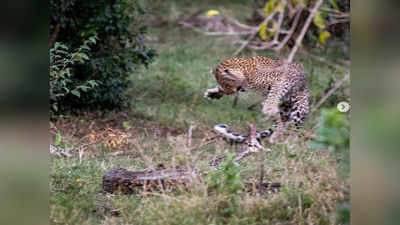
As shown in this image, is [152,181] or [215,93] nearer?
[152,181]

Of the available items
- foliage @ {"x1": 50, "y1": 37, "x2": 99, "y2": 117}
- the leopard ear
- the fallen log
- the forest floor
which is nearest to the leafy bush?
foliage @ {"x1": 50, "y1": 37, "x2": 99, "y2": 117}

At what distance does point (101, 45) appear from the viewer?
18.6 ft

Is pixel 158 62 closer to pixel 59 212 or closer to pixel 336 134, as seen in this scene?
pixel 59 212

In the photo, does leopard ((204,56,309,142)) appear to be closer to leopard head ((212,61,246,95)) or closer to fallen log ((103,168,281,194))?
leopard head ((212,61,246,95))

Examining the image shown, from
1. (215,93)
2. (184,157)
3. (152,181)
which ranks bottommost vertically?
(152,181)

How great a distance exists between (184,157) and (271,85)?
1.66 meters

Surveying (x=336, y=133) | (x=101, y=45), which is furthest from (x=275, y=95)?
(x=336, y=133)

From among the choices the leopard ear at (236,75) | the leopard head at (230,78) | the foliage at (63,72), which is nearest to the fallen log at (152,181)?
the foliage at (63,72)

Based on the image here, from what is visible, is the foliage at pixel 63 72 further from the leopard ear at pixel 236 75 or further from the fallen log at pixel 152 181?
the leopard ear at pixel 236 75

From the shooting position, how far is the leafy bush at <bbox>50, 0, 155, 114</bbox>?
5.22 meters

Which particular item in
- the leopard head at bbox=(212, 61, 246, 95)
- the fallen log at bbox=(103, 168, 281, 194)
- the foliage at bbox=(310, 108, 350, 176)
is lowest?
the fallen log at bbox=(103, 168, 281, 194)

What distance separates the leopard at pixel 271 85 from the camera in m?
5.21

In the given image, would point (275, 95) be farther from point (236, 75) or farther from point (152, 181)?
Answer: point (152, 181)

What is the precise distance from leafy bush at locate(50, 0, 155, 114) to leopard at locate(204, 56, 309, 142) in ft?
3.15
